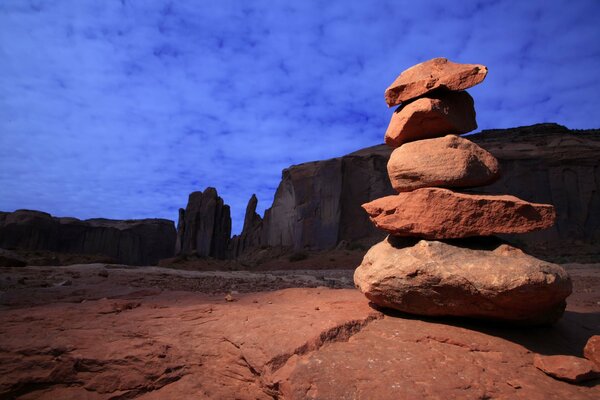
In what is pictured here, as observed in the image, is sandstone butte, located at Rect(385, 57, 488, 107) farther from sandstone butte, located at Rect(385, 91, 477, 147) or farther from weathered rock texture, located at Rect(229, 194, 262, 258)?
weathered rock texture, located at Rect(229, 194, 262, 258)

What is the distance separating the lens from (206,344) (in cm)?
384

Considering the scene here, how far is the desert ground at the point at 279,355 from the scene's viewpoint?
2.95 m

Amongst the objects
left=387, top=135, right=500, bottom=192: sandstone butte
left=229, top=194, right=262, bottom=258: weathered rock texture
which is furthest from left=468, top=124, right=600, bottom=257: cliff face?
left=229, top=194, right=262, bottom=258: weathered rock texture

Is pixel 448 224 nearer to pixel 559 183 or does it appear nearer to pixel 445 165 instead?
pixel 445 165

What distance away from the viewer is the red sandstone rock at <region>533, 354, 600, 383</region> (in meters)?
2.98

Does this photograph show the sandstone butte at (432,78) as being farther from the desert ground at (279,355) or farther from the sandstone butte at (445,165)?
the desert ground at (279,355)

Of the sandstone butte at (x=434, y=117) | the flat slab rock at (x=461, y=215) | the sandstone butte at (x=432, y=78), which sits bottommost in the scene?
the flat slab rock at (x=461, y=215)

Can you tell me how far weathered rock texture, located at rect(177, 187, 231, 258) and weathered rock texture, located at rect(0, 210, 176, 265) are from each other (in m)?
10.7

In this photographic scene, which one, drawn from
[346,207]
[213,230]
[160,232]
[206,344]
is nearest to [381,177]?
[346,207]

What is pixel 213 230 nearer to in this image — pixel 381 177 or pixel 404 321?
pixel 381 177

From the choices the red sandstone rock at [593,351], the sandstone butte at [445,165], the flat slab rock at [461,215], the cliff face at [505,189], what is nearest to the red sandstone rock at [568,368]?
the red sandstone rock at [593,351]

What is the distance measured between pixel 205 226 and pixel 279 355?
42159 millimetres

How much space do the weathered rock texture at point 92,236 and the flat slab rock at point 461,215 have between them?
5082 centimetres

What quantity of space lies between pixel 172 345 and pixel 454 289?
10.1ft
